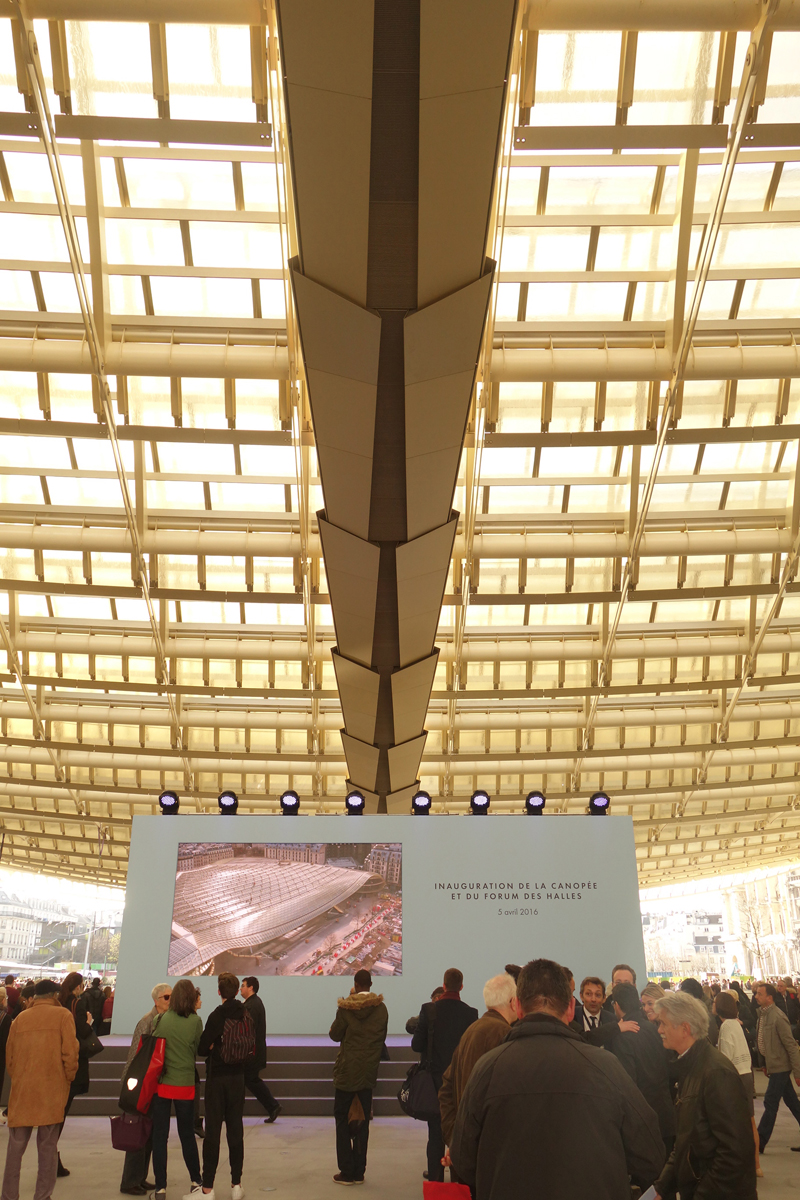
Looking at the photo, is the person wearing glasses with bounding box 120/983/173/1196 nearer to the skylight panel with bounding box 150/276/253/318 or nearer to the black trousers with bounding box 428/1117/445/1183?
the black trousers with bounding box 428/1117/445/1183

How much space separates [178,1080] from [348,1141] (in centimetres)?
214

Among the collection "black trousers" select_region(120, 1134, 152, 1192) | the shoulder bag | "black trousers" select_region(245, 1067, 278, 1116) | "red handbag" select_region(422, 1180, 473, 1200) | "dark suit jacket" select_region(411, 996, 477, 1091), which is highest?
"dark suit jacket" select_region(411, 996, 477, 1091)

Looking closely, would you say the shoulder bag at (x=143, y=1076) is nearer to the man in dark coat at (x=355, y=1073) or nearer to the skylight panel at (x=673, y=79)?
the man in dark coat at (x=355, y=1073)

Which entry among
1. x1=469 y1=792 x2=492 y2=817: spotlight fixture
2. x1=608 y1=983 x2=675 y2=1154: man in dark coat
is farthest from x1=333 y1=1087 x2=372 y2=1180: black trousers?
x1=469 y1=792 x2=492 y2=817: spotlight fixture

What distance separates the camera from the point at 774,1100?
9875 millimetres

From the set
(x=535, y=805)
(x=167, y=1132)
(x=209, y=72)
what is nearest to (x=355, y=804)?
(x=535, y=805)

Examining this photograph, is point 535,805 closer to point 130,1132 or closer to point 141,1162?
point 141,1162

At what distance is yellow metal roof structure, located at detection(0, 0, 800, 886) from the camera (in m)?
7.80

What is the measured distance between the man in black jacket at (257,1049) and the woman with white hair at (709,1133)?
4.59 metres

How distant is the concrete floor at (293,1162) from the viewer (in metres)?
7.96

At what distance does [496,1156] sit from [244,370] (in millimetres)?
12212

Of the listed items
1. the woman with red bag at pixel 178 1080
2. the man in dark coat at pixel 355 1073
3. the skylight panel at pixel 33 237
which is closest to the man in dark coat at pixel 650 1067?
the man in dark coat at pixel 355 1073

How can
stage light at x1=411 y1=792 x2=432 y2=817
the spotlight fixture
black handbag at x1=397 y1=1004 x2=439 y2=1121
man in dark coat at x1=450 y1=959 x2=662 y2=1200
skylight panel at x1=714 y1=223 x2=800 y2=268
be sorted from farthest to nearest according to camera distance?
the spotlight fixture < stage light at x1=411 y1=792 x2=432 y2=817 < skylight panel at x1=714 y1=223 x2=800 y2=268 < black handbag at x1=397 y1=1004 x2=439 y2=1121 < man in dark coat at x1=450 y1=959 x2=662 y2=1200

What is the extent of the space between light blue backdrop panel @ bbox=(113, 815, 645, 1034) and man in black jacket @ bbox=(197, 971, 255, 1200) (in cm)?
676
